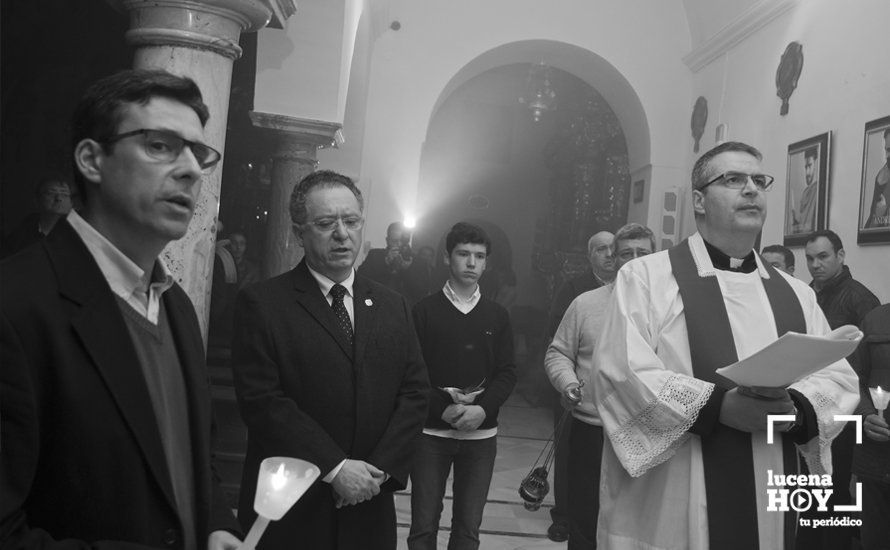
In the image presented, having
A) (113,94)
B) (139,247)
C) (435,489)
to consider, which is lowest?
(435,489)

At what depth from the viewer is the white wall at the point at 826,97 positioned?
660cm

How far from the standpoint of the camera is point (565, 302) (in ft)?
16.6

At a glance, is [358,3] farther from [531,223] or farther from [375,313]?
[531,223]

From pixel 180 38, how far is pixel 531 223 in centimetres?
1534

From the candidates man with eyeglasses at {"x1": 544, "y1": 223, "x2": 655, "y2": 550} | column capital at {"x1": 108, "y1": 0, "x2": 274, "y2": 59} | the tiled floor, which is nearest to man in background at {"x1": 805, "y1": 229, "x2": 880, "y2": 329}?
man with eyeglasses at {"x1": 544, "y1": 223, "x2": 655, "y2": 550}

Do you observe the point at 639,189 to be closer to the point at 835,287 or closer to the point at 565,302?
the point at 835,287

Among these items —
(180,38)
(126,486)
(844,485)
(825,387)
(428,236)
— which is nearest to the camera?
(126,486)

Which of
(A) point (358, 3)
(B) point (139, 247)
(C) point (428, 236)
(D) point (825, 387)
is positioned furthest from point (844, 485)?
(C) point (428, 236)

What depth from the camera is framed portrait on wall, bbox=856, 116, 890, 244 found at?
6.29m

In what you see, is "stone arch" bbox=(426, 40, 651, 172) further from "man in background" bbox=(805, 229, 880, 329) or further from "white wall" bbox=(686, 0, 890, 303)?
"man in background" bbox=(805, 229, 880, 329)

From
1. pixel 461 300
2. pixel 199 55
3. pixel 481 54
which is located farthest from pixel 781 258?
pixel 481 54

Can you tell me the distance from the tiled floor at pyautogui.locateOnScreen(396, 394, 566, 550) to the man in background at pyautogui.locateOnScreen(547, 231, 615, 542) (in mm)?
159

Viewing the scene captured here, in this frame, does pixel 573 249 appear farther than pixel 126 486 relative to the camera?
Yes

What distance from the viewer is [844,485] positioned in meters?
4.15
